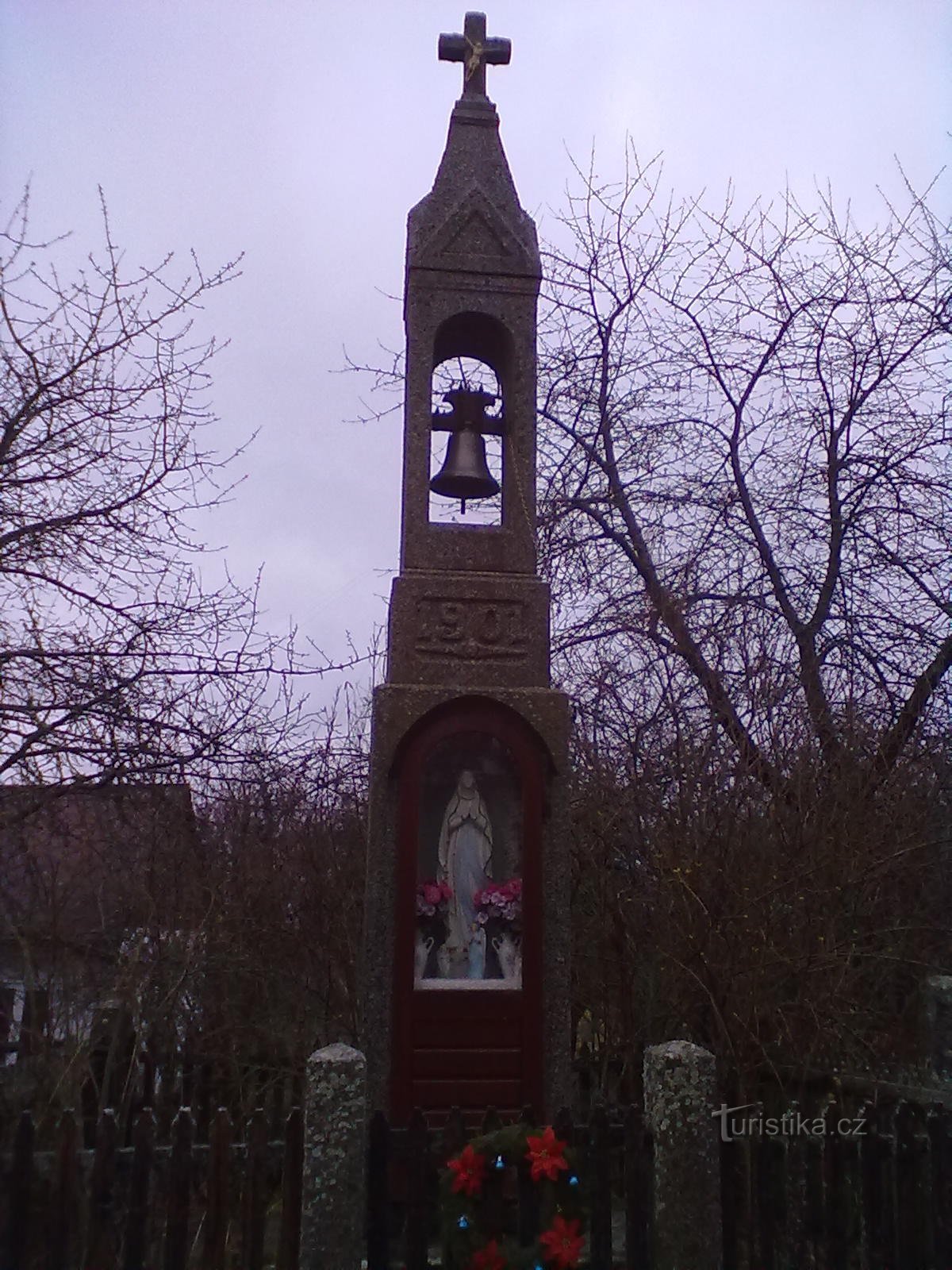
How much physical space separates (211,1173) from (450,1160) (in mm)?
817

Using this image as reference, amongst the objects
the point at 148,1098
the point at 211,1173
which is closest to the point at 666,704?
the point at 148,1098

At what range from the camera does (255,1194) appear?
12.0ft

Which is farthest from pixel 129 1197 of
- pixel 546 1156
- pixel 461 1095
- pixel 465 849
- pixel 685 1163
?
pixel 465 849

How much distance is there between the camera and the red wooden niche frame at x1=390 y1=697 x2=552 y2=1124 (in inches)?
188

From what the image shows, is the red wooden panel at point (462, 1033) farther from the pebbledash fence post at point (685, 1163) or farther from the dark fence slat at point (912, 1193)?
the dark fence slat at point (912, 1193)

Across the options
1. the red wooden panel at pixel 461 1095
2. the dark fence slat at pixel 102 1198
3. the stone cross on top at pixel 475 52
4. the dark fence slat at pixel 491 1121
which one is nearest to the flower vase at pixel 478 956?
the red wooden panel at pixel 461 1095

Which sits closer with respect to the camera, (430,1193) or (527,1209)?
(527,1209)

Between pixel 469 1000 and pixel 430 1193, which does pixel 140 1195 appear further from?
pixel 469 1000

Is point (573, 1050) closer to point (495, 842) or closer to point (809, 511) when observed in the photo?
point (495, 842)

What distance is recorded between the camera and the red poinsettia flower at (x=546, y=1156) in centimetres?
358

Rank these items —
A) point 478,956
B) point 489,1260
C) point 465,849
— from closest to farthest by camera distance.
→ point 489,1260 → point 478,956 → point 465,849

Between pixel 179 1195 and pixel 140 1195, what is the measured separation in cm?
14

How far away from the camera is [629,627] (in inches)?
335

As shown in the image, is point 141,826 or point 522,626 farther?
point 141,826
